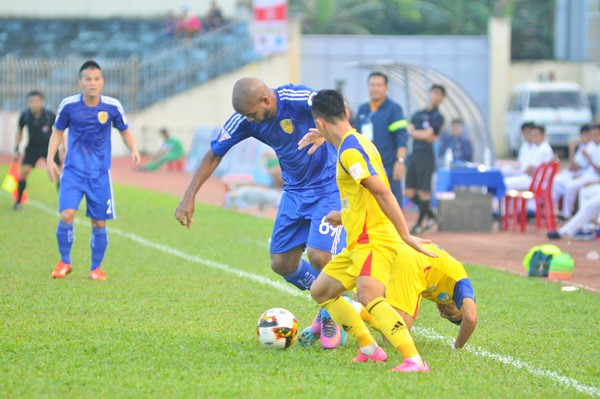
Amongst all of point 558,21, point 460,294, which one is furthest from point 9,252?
point 558,21

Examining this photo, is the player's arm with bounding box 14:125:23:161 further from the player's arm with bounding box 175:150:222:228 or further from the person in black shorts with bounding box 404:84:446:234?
the player's arm with bounding box 175:150:222:228

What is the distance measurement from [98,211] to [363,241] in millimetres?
4899

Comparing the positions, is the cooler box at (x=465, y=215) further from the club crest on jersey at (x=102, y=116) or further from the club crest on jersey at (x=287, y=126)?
the club crest on jersey at (x=287, y=126)

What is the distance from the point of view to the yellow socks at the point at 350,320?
7438mm

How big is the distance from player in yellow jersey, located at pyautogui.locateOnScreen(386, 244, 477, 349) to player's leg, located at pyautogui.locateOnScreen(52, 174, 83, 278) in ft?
15.2

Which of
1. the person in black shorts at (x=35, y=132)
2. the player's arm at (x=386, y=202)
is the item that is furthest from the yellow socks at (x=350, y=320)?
the person in black shorts at (x=35, y=132)

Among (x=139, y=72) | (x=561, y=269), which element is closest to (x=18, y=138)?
(x=561, y=269)

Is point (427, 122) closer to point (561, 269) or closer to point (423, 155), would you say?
point (423, 155)

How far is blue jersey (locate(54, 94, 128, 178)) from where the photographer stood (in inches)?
456

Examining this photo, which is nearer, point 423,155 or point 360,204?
point 360,204

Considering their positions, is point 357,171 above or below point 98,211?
above

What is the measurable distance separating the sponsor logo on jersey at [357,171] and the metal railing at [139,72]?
31.4m

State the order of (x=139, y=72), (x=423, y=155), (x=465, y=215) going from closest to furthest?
(x=423, y=155)
(x=465, y=215)
(x=139, y=72)

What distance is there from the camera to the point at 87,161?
1160cm
